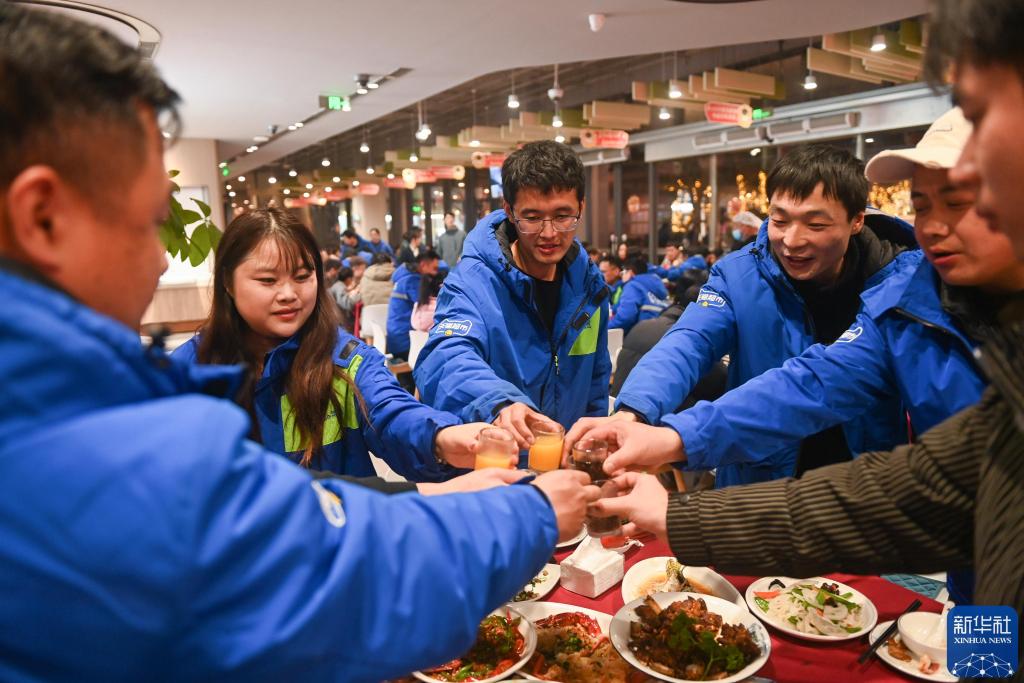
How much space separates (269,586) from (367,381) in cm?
149

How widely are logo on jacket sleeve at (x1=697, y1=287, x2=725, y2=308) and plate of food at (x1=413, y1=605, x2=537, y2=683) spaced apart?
4.46 feet

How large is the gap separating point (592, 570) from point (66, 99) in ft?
5.09

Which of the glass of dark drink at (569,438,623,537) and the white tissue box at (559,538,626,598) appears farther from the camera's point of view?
the white tissue box at (559,538,626,598)

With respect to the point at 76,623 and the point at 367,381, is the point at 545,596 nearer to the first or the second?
the point at 367,381

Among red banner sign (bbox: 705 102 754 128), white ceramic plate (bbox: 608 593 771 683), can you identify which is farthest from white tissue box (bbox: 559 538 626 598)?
red banner sign (bbox: 705 102 754 128)

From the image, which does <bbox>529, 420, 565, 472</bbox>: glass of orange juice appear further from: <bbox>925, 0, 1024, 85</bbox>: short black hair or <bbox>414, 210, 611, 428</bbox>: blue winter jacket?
<bbox>925, 0, 1024, 85</bbox>: short black hair

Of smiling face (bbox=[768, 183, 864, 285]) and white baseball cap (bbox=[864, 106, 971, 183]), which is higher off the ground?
white baseball cap (bbox=[864, 106, 971, 183])

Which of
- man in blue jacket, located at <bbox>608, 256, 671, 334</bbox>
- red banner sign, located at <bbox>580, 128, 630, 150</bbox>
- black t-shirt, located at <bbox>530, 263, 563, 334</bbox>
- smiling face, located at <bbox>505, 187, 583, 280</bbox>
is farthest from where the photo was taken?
red banner sign, located at <bbox>580, 128, 630, 150</bbox>

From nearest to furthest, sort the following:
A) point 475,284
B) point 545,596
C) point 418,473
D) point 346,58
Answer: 1. point 545,596
2. point 418,473
3. point 475,284
4. point 346,58

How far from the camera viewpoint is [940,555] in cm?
117

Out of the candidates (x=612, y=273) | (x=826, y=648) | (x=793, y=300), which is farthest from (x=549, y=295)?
(x=612, y=273)

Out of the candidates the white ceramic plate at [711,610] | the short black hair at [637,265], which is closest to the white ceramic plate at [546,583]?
the white ceramic plate at [711,610]

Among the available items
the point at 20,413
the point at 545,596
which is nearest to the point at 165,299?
the point at 545,596

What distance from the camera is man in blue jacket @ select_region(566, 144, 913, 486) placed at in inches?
84.1
